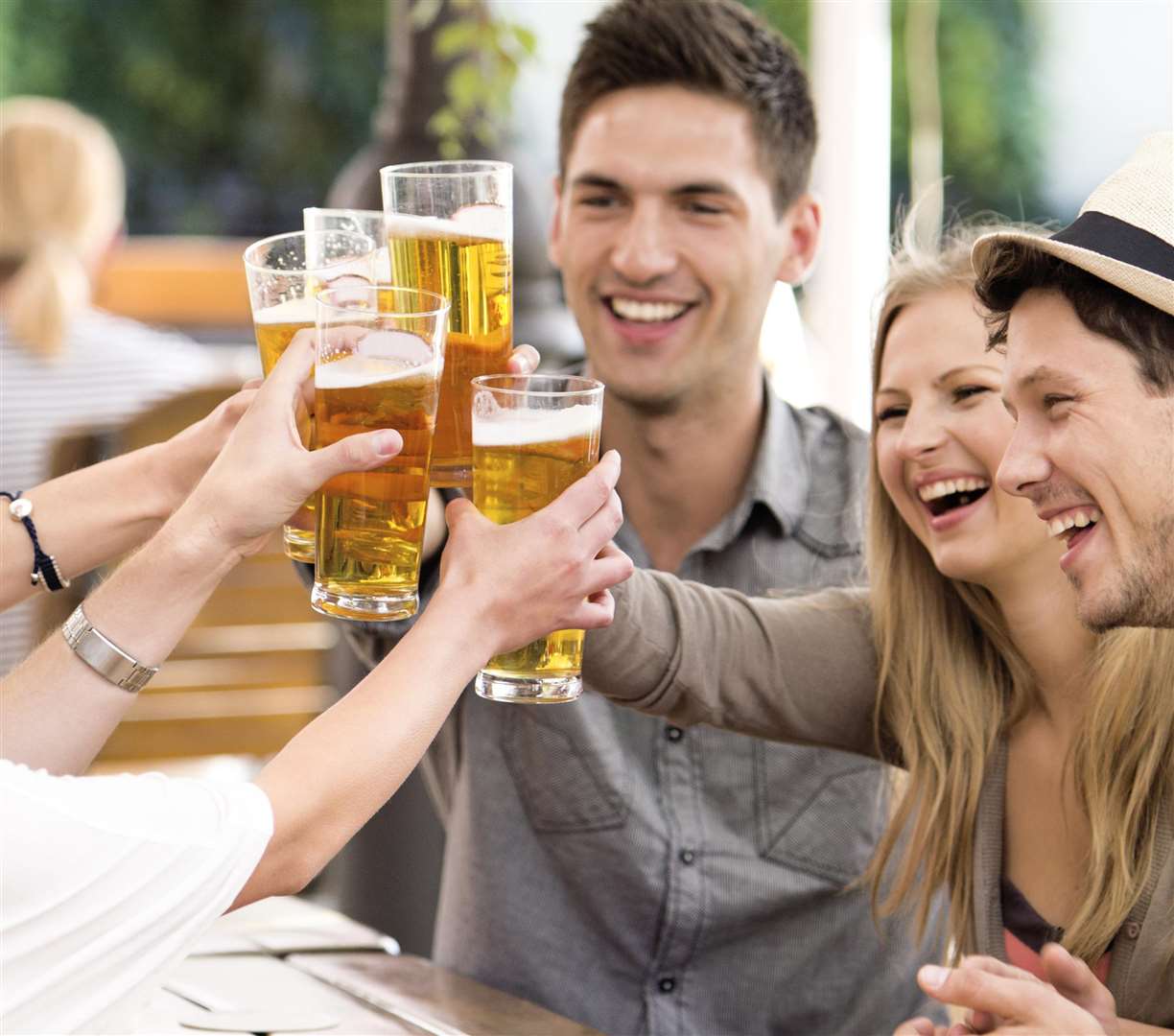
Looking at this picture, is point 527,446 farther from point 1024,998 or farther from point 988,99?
point 988,99

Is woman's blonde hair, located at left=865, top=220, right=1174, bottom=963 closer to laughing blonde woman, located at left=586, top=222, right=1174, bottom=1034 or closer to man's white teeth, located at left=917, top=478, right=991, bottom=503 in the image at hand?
laughing blonde woman, located at left=586, top=222, right=1174, bottom=1034

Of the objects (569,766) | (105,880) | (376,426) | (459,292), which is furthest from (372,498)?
(569,766)

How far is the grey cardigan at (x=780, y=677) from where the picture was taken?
1.63 metres

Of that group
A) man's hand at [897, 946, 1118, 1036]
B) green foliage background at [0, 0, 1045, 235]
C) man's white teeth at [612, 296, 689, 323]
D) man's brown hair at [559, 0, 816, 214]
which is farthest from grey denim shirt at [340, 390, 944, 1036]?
green foliage background at [0, 0, 1045, 235]

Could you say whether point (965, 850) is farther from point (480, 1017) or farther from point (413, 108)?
point (413, 108)

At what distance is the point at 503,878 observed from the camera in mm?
2133

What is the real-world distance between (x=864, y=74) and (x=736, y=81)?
1.84 meters

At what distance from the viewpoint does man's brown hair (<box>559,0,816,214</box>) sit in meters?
2.26

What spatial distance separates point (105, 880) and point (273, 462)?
37 cm

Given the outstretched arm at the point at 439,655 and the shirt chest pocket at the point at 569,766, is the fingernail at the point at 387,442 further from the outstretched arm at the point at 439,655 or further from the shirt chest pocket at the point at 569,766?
the shirt chest pocket at the point at 569,766

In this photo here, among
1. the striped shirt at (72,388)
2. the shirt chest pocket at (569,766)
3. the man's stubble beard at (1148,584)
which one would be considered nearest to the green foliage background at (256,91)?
the striped shirt at (72,388)

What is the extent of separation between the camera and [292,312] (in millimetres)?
1474

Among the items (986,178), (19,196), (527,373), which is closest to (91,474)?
(527,373)

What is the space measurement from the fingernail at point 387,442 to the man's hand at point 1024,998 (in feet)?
2.07
